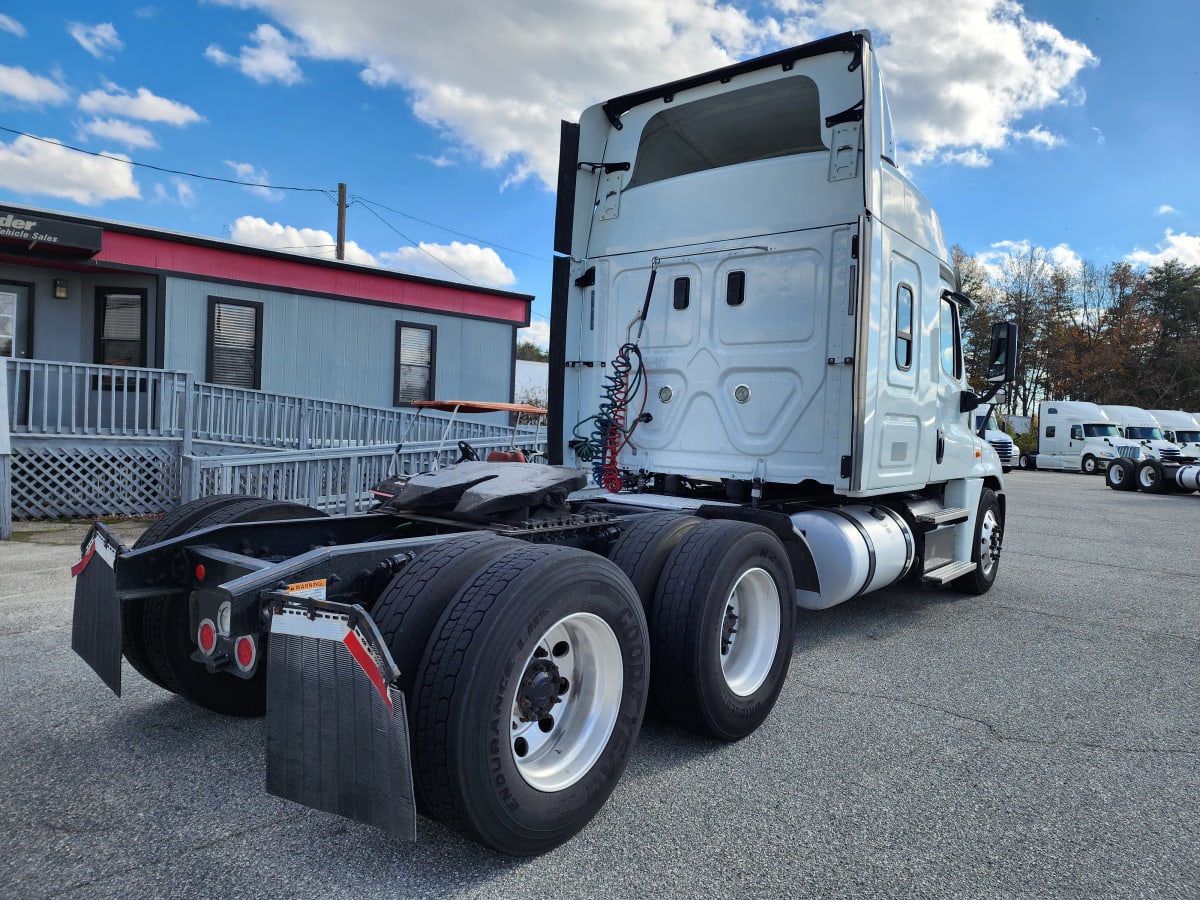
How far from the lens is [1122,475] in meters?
22.7

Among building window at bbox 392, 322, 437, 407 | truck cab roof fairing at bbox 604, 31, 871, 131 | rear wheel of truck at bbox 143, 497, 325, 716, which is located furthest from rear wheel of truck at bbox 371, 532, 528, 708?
building window at bbox 392, 322, 437, 407

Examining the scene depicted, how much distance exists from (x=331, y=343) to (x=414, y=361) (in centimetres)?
172

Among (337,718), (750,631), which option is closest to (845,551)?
(750,631)

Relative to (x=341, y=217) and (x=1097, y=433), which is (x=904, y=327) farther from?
(x=1097, y=433)

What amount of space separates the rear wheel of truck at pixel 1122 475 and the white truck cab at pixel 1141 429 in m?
2.42

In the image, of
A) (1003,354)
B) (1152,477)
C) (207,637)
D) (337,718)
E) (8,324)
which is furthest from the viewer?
(1152,477)

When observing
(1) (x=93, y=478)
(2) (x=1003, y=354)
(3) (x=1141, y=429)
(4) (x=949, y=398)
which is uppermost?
(3) (x=1141, y=429)

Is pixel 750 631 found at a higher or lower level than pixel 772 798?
higher

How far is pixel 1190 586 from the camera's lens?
778cm

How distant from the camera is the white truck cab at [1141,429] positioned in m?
25.4

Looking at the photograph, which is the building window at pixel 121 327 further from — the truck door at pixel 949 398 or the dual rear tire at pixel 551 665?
the dual rear tire at pixel 551 665

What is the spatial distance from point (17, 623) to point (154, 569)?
2883mm

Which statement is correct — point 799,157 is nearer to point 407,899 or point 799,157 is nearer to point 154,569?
point 154,569

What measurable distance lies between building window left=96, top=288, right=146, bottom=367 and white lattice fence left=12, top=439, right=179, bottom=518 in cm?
299
